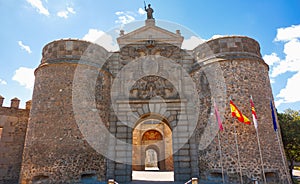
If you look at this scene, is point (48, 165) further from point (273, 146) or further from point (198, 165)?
point (273, 146)

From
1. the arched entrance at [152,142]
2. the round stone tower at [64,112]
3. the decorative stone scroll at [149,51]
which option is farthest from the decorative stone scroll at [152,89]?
the arched entrance at [152,142]

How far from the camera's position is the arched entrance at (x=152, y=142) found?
20828 millimetres

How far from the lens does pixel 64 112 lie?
10453mm

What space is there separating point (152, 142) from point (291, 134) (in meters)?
13.7

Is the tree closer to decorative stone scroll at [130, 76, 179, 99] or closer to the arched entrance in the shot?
decorative stone scroll at [130, 76, 179, 99]

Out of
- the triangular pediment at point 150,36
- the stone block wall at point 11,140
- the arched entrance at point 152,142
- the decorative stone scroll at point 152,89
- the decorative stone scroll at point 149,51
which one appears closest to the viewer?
the stone block wall at point 11,140

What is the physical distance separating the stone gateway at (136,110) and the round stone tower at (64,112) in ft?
0.16

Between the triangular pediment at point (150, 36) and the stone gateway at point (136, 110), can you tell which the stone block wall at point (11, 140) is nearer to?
the stone gateway at point (136, 110)

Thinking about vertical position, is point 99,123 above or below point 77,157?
above

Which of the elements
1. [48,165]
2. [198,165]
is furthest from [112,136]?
[198,165]

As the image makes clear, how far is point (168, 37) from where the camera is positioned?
1336 cm

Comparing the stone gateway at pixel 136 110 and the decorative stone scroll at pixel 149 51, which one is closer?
the stone gateway at pixel 136 110

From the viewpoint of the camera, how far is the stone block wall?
12031 millimetres

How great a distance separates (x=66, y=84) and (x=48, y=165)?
4.14 meters
